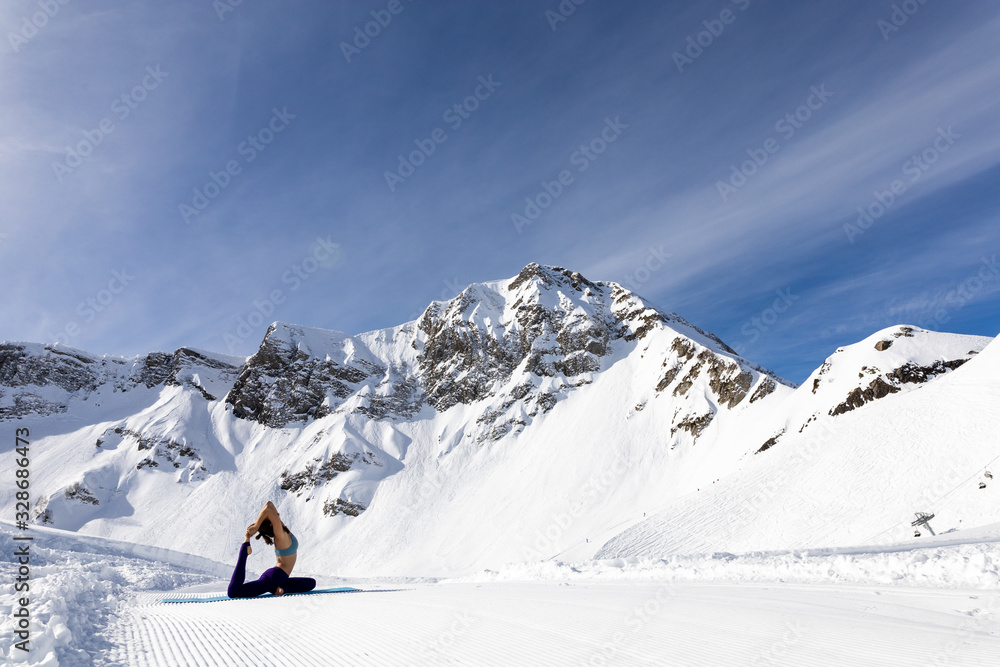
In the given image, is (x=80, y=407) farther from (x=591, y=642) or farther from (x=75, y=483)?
(x=591, y=642)

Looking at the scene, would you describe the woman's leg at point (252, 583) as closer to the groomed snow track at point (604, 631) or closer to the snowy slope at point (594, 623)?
the snowy slope at point (594, 623)

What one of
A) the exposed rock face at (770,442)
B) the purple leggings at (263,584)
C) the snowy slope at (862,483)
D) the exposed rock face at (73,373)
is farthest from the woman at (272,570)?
the exposed rock face at (73,373)

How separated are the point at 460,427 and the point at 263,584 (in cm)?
8843

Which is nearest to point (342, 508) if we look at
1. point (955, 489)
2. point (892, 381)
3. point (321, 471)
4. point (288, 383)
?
point (321, 471)

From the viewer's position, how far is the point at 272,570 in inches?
579

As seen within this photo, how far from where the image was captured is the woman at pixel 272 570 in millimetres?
14352

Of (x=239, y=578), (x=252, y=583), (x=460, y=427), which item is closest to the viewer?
(x=239, y=578)

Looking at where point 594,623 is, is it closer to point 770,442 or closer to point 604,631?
point 604,631

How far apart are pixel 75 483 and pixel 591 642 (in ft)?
388

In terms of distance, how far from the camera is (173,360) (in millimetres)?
137125

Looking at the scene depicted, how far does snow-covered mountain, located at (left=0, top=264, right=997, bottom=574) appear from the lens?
48938 mm

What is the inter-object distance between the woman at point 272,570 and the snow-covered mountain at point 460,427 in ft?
87.2
